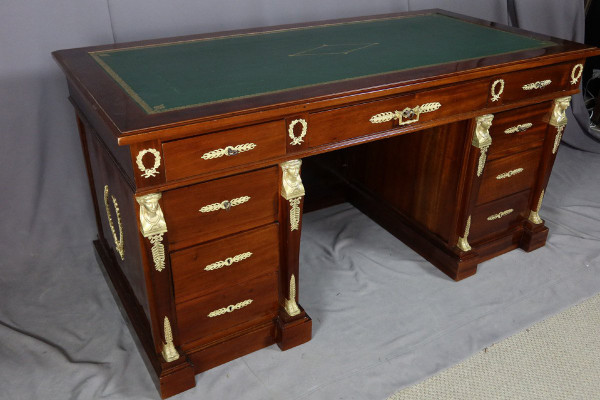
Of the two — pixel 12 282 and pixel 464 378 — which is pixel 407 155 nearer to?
pixel 464 378

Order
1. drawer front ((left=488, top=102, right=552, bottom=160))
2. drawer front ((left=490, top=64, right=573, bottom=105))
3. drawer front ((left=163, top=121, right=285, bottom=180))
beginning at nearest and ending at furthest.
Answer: drawer front ((left=163, top=121, right=285, bottom=180)) → drawer front ((left=490, top=64, right=573, bottom=105)) → drawer front ((left=488, top=102, right=552, bottom=160))

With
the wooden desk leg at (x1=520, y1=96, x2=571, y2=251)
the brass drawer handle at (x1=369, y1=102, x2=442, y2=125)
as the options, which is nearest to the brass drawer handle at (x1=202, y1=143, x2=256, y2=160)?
the brass drawer handle at (x1=369, y1=102, x2=442, y2=125)

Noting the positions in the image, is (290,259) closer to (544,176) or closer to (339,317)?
(339,317)

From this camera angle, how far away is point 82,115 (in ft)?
6.09

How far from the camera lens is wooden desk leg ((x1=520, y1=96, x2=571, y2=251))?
2189 millimetres

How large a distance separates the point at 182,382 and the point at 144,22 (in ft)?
4.66

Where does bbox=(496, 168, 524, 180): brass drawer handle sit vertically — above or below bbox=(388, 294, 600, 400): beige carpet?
above

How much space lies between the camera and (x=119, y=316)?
2.08m

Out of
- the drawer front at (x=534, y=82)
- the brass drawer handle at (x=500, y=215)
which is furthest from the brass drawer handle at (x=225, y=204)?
the brass drawer handle at (x=500, y=215)

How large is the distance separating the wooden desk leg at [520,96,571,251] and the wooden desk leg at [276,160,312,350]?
45.6 inches

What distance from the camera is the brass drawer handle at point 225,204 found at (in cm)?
157

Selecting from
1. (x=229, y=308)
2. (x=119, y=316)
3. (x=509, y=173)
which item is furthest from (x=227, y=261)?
(x=509, y=173)

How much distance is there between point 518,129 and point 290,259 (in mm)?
1069

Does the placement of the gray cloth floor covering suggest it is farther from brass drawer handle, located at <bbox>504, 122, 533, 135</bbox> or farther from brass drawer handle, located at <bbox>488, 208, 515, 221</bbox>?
brass drawer handle, located at <bbox>504, 122, 533, 135</bbox>
